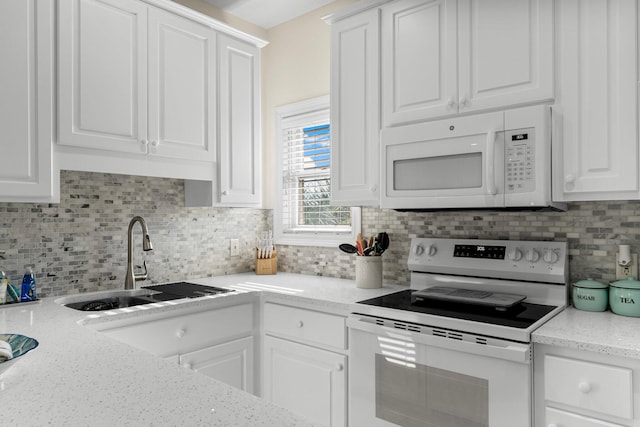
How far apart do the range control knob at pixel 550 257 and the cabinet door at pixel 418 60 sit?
2.56 ft

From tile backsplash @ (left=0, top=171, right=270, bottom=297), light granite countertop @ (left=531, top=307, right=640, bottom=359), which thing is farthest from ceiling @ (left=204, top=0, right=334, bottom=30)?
light granite countertop @ (left=531, top=307, right=640, bottom=359)

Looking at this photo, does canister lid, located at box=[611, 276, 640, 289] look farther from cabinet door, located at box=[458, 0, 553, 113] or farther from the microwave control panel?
cabinet door, located at box=[458, 0, 553, 113]

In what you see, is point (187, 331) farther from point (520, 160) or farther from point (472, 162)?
point (520, 160)

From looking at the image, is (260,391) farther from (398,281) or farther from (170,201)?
(170,201)

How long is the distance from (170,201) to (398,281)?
1517 mm

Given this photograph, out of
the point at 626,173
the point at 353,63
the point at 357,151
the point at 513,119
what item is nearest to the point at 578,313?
the point at 626,173

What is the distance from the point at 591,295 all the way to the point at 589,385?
1.76 feet

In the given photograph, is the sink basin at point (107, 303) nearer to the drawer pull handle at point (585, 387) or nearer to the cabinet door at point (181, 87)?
the cabinet door at point (181, 87)

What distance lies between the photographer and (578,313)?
1.88 meters

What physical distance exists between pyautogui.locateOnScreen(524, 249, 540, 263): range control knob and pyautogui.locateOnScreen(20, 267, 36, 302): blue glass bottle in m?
2.35

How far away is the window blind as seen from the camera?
3111 mm

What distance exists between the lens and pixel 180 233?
2.91 metres

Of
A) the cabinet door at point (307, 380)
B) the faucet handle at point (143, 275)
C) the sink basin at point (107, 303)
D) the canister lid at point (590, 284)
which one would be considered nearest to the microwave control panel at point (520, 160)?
the canister lid at point (590, 284)

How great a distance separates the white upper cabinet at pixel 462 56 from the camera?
190 centimetres
